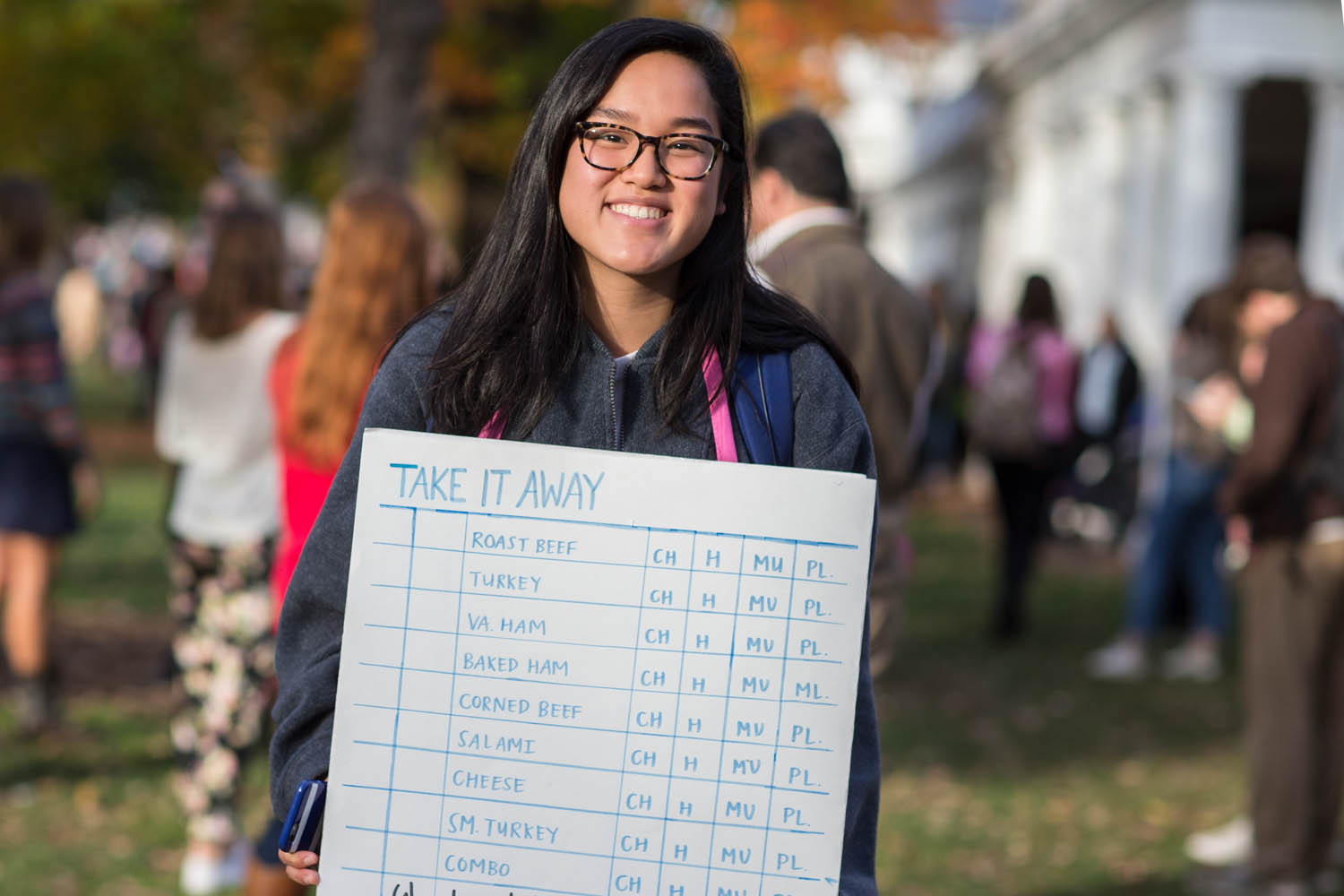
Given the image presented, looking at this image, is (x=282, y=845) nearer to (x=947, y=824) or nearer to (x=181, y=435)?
(x=181, y=435)

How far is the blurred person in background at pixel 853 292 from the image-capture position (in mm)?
4980

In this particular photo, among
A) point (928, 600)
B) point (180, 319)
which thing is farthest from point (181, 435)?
point (928, 600)

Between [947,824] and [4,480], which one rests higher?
[4,480]

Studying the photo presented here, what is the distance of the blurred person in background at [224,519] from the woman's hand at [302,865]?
12.6ft

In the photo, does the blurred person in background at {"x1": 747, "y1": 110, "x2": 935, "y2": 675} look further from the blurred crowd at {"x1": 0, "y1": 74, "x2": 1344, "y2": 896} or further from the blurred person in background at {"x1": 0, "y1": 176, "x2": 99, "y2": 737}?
the blurred person in background at {"x1": 0, "y1": 176, "x2": 99, "y2": 737}

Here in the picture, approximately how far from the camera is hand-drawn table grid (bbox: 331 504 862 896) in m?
2.32

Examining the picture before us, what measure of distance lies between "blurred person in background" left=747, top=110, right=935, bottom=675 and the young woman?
8.01 ft

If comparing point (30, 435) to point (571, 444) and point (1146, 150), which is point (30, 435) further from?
point (1146, 150)

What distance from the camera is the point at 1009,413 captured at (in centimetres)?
1087

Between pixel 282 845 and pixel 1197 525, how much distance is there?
8563mm

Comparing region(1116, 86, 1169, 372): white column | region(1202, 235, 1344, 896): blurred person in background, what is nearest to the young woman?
region(1202, 235, 1344, 896): blurred person in background

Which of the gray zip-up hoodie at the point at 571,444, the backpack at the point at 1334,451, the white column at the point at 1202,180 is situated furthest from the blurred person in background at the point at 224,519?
the white column at the point at 1202,180

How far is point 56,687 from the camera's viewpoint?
25.5 feet

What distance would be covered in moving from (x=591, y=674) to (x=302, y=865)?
479 millimetres
